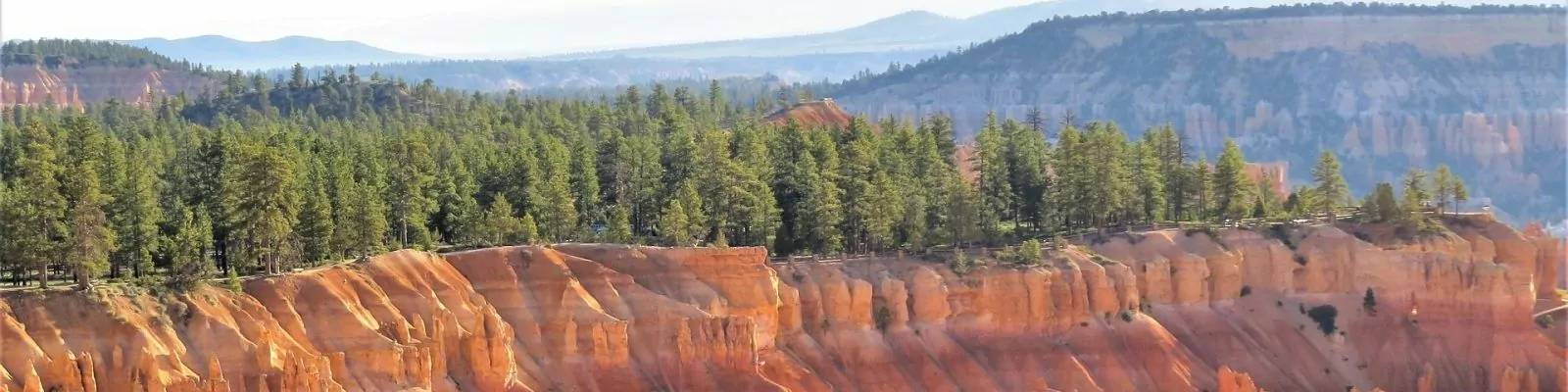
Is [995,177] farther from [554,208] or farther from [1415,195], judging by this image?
[554,208]

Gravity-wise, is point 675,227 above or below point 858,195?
below

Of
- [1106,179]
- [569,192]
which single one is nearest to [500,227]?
[569,192]

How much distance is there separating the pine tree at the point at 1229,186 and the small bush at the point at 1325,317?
792cm

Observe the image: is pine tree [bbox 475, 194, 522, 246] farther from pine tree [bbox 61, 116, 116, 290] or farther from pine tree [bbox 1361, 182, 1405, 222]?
pine tree [bbox 1361, 182, 1405, 222]

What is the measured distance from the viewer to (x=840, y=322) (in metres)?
86.6

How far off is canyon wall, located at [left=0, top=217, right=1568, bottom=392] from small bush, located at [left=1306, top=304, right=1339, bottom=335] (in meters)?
0.24

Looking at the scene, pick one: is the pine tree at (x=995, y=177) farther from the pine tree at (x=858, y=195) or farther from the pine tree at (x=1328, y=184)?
the pine tree at (x=1328, y=184)

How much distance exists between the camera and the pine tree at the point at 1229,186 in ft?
341

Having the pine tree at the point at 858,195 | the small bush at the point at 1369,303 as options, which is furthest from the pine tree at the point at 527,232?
the small bush at the point at 1369,303

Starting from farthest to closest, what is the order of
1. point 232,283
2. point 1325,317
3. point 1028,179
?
point 1028,179 → point 1325,317 → point 232,283

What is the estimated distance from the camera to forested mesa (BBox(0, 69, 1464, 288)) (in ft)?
253

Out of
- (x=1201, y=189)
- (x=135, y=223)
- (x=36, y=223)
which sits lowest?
(x=1201, y=189)

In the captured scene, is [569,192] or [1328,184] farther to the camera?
[1328,184]

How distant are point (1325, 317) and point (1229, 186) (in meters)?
11.1
